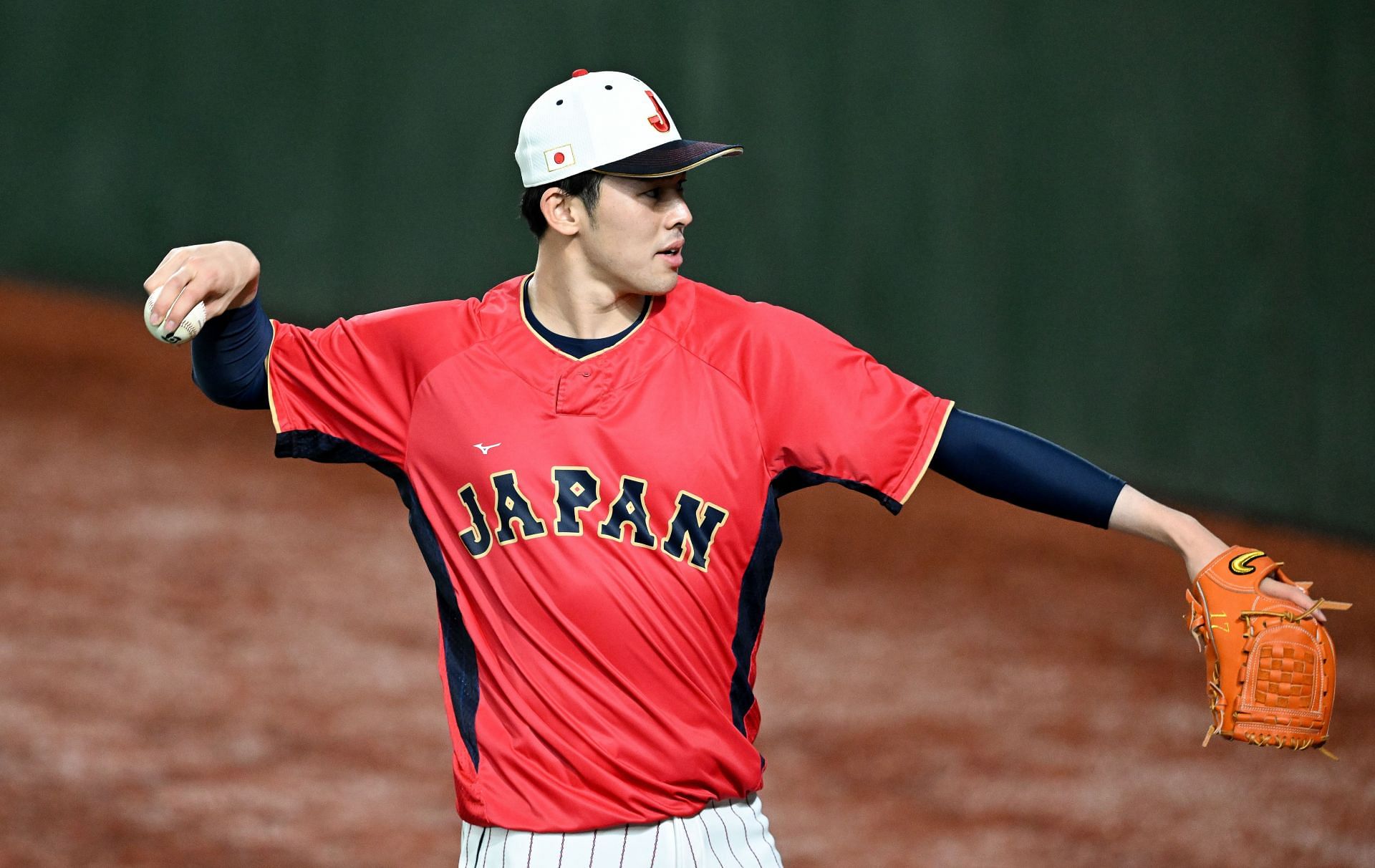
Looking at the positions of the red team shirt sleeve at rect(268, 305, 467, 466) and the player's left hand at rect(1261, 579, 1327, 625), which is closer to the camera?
the player's left hand at rect(1261, 579, 1327, 625)

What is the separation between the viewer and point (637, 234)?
2.99 meters

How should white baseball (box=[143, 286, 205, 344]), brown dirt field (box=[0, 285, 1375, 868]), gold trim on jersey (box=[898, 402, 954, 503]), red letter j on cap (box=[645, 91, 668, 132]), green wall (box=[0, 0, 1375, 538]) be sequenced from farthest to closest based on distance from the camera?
green wall (box=[0, 0, 1375, 538]) < brown dirt field (box=[0, 285, 1375, 868]) < red letter j on cap (box=[645, 91, 668, 132]) < gold trim on jersey (box=[898, 402, 954, 503]) < white baseball (box=[143, 286, 205, 344])

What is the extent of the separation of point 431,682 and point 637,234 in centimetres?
419

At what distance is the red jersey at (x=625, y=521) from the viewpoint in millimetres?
2920

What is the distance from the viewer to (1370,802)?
235 inches

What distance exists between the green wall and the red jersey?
224 inches

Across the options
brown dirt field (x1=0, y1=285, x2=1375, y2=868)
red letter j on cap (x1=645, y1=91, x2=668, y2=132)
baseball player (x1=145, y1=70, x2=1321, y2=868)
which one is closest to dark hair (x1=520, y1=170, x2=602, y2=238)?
baseball player (x1=145, y1=70, x2=1321, y2=868)

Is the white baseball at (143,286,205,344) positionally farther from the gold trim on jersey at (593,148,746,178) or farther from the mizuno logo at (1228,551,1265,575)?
the mizuno logo at (1228,551,1265,575)

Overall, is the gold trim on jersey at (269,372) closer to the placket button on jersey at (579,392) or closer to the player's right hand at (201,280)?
the player's right hand at (201,280)

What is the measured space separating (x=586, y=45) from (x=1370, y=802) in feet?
20.3

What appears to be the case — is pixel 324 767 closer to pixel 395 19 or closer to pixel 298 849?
pixel 298 849

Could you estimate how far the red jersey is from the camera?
2920 millimetres

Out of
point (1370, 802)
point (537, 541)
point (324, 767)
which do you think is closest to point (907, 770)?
point (1370, 802)

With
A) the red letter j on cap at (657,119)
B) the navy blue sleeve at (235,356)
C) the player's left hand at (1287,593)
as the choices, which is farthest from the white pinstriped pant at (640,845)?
the red letter j on cap at (657,119)
